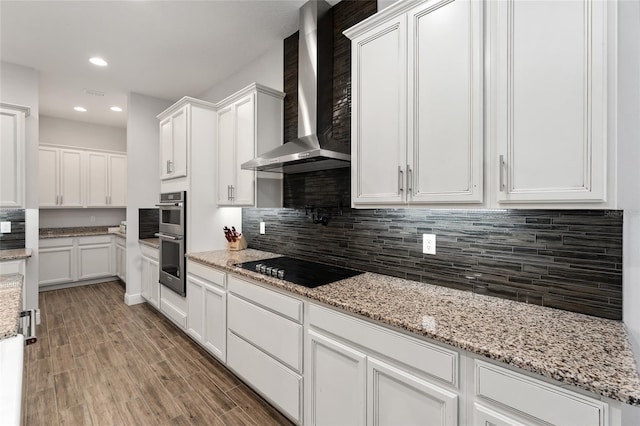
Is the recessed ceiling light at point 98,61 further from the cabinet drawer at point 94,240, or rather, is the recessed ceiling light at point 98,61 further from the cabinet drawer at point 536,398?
the cabinet drawer at point 536,398

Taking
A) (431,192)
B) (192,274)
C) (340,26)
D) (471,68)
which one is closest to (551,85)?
(471,68)

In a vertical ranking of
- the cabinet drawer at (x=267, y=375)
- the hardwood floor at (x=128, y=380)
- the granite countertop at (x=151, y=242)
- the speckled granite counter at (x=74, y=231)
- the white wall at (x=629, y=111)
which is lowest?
the hardwood floor at (x=128, y=380)

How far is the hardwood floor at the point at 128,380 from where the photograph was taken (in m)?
2.05

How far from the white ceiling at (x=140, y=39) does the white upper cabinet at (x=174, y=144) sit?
2.08 ft

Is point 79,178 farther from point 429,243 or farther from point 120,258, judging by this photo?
point 429,243

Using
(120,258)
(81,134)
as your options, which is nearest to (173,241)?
(120,258)

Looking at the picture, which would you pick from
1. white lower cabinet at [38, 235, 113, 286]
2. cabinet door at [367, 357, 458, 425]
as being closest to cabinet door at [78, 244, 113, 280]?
white lower cabinet at [38, 235, 113, 286]

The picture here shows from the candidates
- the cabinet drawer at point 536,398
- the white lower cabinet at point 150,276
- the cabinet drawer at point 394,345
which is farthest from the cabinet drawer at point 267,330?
the white lower cabinet at point 150,276

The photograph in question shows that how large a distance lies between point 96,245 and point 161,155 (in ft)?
9.50

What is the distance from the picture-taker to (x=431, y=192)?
5.15 feet

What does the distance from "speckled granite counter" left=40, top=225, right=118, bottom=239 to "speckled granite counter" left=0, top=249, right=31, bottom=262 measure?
161cm

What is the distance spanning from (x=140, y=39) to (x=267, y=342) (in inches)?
120

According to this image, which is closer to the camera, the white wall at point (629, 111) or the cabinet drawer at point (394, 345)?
the white wall at point (629, 111)

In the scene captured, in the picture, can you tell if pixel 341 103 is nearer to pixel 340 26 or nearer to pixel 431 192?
pixel 340 26
